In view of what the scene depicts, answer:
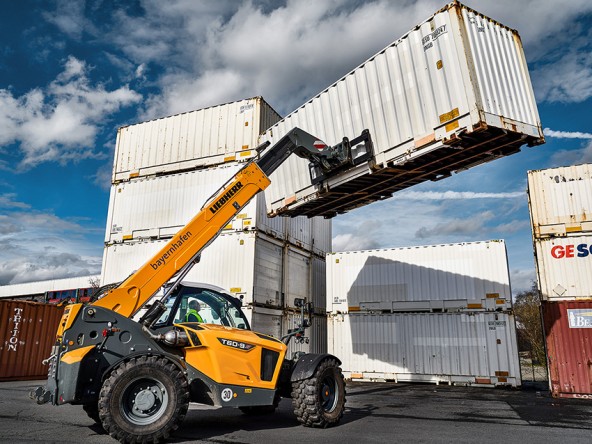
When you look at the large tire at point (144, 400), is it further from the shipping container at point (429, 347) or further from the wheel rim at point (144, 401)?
the shipping container at point (429, 347)

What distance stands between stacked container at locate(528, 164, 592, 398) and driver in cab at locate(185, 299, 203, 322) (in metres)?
9.62

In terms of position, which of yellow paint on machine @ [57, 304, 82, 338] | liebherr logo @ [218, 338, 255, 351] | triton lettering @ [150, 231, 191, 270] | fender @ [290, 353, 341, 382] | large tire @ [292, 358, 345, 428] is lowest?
large tire @ [292, 358, 345, 428]

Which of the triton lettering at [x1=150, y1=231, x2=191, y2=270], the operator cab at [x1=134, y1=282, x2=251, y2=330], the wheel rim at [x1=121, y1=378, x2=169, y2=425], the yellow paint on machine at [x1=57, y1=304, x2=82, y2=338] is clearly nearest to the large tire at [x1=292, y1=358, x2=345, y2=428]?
Answer: the operator cab at [x1=134, y1=282, x2=251, y2=330]

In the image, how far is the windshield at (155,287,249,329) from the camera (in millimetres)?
6250

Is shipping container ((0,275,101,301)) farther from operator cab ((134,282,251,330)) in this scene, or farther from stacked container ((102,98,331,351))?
operator cab ((134,282,251,330))

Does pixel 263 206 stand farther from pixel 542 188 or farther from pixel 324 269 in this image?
pixel 542 188

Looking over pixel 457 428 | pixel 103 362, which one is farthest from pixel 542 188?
pixel 103 362

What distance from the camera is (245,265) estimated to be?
1247cm

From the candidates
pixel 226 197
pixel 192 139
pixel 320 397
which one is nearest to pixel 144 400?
pixel 320 397

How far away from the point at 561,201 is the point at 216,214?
10.3 m

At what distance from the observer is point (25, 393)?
10.7m

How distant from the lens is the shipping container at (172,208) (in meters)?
13.1

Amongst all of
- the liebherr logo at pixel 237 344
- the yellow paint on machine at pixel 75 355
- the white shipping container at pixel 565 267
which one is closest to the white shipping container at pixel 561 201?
the white shipping container at pixel 565 267

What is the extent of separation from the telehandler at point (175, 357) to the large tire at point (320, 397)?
1 centimetres
